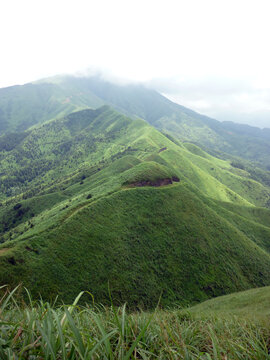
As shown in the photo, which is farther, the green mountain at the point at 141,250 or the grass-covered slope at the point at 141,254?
the green mountain at the point at 141,250

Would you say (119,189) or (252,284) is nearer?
(252,284)

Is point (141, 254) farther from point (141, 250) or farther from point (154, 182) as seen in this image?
point (154, 182)

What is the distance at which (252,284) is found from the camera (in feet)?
213

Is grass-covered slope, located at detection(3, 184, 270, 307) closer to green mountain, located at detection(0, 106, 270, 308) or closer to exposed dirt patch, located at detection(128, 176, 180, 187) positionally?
green mountain, located at detection(0, 106, 270, 308)

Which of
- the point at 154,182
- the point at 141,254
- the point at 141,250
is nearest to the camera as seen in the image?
the point at 141,254

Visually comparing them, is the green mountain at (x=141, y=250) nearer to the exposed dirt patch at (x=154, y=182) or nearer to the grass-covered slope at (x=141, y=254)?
the grass-covered slope at (x=141, y=254)

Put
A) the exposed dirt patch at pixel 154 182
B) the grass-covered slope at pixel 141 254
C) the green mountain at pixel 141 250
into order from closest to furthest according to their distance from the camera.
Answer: the grass-covered slope at pixel 141 254 → the green mountain at pixel 141 250 → the exposed dirt patch at pixel 154 182

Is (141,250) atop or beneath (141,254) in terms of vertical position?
atop

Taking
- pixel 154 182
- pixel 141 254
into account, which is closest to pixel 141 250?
pixel 141 254

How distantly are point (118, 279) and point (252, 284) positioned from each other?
43.5 metres

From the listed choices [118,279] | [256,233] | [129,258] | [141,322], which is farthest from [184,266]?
[141,322]

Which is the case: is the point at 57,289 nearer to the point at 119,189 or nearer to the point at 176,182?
the point at 119,189

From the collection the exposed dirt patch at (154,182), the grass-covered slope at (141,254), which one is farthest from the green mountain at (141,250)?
the exposed dirt patch at (154,182)

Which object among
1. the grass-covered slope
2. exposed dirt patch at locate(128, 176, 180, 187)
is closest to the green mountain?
the grass-covered slope
